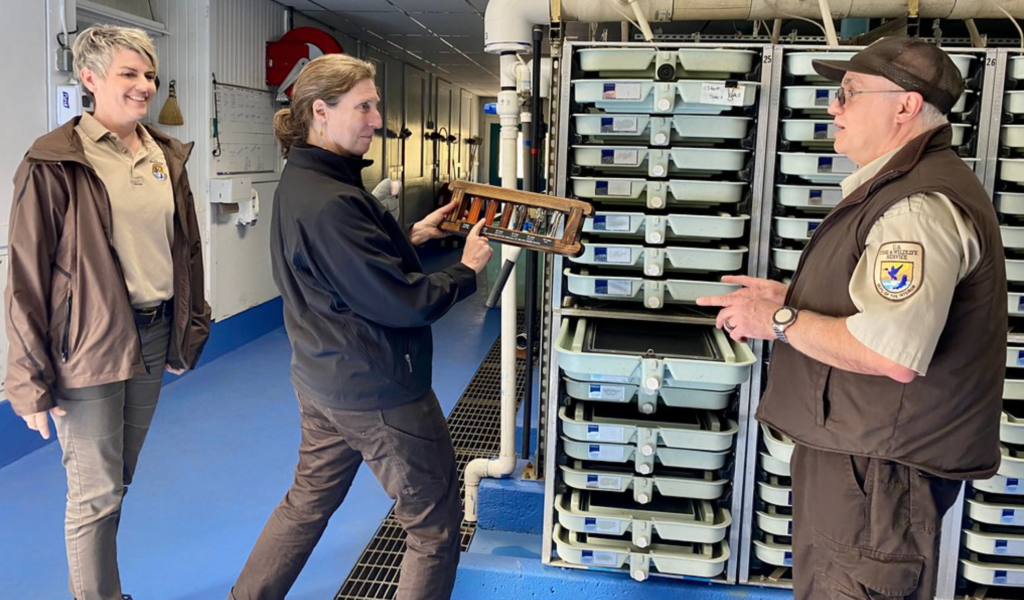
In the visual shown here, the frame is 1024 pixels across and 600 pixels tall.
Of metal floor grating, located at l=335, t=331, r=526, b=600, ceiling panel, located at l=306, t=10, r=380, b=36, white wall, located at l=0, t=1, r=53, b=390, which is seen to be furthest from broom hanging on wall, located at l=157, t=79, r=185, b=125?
metal floor grating, located at l=335, t=331, r=526, b=600

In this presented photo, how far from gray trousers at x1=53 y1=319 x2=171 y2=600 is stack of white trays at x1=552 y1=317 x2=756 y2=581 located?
1.28 metres

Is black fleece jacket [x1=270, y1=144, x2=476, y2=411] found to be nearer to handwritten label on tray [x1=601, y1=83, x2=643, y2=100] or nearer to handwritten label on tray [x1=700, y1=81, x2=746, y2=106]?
handwritten label on tray [x1=601, y1=83, x2=643, y2=100]

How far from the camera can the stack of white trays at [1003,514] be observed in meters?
2.28

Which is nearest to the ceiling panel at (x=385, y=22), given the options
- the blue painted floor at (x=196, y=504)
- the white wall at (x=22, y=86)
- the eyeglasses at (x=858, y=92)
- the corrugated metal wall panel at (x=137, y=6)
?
the corrugated metal wall panel at (x=137, y=6)

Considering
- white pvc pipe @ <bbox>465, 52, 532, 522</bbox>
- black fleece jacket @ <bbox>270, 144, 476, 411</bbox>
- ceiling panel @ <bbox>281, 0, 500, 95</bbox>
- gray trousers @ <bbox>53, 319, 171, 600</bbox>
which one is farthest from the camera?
ceiling panel @ <bbox>281, 0, 500, 95</bbox>

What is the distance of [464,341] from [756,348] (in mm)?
3977

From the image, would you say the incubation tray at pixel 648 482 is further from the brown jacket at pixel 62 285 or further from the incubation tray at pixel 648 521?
the brown jacket at pixel 62 285

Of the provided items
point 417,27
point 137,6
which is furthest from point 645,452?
point 417,27

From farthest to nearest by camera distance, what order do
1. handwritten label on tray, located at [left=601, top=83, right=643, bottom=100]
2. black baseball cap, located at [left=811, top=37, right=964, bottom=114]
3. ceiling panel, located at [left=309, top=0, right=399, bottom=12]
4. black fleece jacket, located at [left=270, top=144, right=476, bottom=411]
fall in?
ceiling panel, located at [left=309, top=0, right=399, bottom=12], handwritten label on tray, located at [left=601, top=83, right=643, bottom=100], black fleece jacket, located at [left=270, top=144, right=476, bottom=411], black baseball cap, located at [left=811, top=37, right=964, bottom=114]

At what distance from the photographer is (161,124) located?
15.7 feet

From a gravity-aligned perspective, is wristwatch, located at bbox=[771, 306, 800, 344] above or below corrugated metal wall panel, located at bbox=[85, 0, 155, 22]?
below

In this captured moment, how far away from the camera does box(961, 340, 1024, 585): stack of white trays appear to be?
2.28 m

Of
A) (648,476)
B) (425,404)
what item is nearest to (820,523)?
(648,476)

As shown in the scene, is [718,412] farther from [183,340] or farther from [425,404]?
[183,340]
